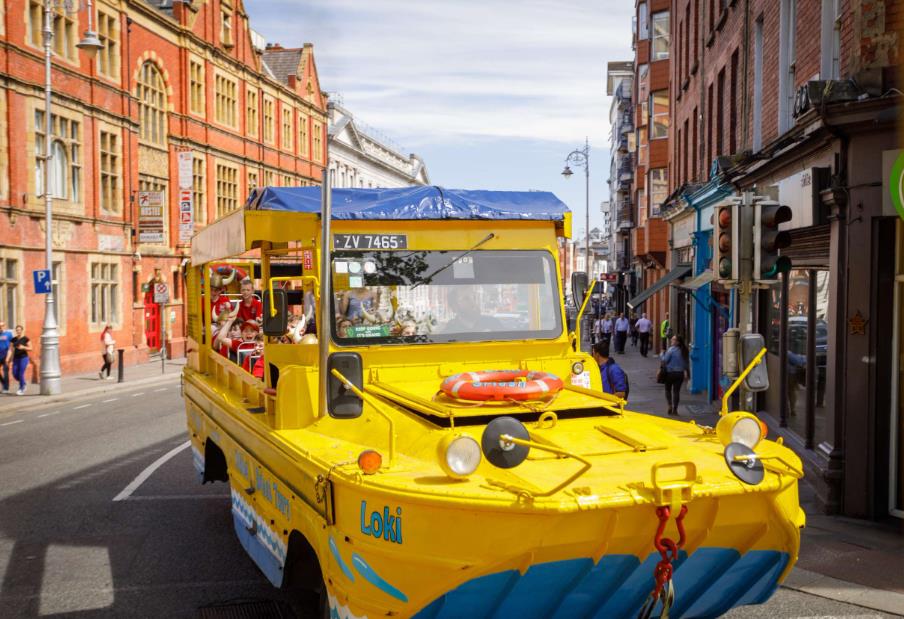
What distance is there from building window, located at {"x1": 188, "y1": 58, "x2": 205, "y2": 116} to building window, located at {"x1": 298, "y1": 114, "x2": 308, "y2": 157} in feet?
48.2

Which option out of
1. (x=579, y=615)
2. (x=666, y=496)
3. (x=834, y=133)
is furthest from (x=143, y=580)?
(x=834, y=133)

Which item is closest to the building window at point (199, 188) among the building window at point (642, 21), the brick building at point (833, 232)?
the building window at point (642, 21)

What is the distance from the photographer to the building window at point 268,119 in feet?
165

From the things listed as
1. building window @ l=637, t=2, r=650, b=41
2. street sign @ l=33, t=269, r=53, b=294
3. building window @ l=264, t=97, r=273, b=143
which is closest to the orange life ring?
street sign @ l=33, t=269, r=53, b=294

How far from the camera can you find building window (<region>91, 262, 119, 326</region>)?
32.2m

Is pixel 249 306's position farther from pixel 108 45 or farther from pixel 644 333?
pixel 644 333

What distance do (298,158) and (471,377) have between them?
169 feet

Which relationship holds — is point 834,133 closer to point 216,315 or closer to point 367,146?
point 216,315

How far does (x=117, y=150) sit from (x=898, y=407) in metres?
30.1

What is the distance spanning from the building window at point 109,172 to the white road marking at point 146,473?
815 inches

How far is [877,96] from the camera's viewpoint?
32.6 ft

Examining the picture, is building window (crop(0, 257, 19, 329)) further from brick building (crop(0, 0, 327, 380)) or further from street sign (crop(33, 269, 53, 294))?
street sign (crop(33, 269, 53, 294))

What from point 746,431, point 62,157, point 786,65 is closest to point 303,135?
point 62,157

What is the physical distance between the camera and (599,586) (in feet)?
14.9
